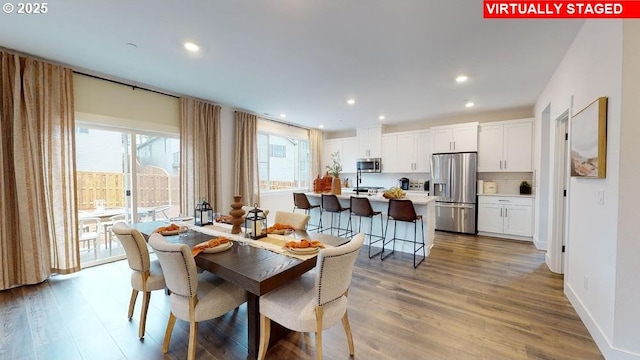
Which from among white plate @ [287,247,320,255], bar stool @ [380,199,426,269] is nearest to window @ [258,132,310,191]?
bar stool @ [380,199,426,269]

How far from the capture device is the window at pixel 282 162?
5.97 m

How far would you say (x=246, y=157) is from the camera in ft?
17.0

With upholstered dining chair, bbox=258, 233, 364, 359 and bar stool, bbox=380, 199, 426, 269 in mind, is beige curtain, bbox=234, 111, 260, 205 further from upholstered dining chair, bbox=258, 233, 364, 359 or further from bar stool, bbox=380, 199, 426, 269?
upholstered dining chair, bbox=258, 233, 364, 359

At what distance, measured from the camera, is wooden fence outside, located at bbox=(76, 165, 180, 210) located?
344 centimetres

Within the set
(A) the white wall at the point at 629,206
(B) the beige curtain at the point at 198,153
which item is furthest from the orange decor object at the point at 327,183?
(A) the white wall at the point at 629,206

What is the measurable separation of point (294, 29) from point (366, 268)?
3058 mm

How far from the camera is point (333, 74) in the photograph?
334cm

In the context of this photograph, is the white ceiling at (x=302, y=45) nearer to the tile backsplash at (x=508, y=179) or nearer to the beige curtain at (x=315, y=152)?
the tile backsplash at (x=508, y=179)

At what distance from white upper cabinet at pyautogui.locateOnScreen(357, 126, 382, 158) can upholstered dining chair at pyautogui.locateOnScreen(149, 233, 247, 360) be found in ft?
18.2

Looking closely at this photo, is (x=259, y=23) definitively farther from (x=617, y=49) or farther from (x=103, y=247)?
(x=103, y=247)

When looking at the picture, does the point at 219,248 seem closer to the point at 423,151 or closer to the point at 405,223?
the point at 405,223

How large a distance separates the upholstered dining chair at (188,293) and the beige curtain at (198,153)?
2.79 metres

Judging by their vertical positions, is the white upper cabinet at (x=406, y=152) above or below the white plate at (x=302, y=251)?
above

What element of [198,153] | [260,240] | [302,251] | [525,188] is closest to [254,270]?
[302,251]
